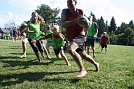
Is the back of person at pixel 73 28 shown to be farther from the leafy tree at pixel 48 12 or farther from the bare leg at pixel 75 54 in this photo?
the leafy tree at pixel 48 12

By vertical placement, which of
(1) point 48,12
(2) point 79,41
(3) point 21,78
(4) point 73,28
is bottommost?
(3) point 21,78

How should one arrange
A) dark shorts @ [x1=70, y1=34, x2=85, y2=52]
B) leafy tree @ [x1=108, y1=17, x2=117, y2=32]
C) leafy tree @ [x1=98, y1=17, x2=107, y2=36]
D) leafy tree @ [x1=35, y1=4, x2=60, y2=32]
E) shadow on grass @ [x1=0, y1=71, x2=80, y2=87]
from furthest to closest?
leafy tree @ [x1=108, y1=17, x2=117, y2=32] → leafy tree @ [x1=35, y1=4, x2=60, y2=32] → leafy tree @ [x1=98, y1=17, x2=107, y2=36] → dark shorts @ [x1=70, y1=34, x2=85, y2=52] → shadow on grass @ [x1=0, y1=71, x2=80, y2=87]

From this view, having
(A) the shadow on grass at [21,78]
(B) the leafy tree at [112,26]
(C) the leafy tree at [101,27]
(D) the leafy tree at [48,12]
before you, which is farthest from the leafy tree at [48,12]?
(A) the shadow on grass at [21,78]

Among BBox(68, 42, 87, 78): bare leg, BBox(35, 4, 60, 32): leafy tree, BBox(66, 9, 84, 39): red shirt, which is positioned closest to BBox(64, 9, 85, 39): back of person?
BBox(66, 9, 84, 39): red shirt

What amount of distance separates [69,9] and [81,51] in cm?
112

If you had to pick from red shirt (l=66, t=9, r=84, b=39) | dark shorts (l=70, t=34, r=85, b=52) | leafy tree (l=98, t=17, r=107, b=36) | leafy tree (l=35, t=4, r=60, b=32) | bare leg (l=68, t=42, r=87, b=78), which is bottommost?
bare leg (l=68, t=42, r=87, b=78)

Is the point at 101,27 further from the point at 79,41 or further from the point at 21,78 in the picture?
the point at 21,78

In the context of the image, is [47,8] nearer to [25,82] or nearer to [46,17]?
[46,17]

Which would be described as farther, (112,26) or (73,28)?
(112,26)

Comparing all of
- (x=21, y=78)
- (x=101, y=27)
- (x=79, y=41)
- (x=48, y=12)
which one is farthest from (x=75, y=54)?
(x=48, y=12)

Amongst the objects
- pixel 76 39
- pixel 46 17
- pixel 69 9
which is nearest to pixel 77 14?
pixel 69 9

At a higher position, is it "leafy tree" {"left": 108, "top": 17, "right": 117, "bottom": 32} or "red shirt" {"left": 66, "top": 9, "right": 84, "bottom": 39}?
"leafy tree" {"left": 108, "top": 17, "right": 117, "bottom": 32}

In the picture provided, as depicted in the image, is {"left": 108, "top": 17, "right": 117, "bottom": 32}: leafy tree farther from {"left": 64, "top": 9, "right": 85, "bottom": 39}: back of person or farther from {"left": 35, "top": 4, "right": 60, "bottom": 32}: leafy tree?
{"left": 64, "top": 9, "right": 85, "bottom": 39}: back of person

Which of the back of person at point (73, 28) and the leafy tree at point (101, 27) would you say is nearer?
the back of person at point (73, 28)
